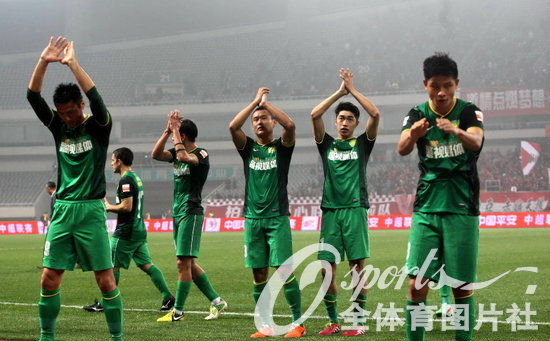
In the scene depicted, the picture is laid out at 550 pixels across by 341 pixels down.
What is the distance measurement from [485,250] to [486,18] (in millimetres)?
40749

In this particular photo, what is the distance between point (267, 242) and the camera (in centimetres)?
819

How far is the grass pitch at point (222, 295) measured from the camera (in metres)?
8.11

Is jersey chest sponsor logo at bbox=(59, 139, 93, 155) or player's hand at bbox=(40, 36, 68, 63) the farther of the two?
jersey chest sponsor logo at bbox=(59, 139, 93, 155)

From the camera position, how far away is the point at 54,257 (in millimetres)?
6602

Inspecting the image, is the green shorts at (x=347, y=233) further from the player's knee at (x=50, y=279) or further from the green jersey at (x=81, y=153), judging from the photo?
the player's knee at (x=50, y=279)

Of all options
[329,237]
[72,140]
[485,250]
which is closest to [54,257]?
[72,140]

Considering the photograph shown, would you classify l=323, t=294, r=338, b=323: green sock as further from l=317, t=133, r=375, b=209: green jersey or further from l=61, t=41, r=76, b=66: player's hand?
l=61, t=41, r=76, b=66: player's hand

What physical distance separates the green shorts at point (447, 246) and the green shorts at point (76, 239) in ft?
8.77

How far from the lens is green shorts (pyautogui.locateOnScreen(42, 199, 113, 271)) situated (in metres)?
6.61

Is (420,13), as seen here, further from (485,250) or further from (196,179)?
(196,179)

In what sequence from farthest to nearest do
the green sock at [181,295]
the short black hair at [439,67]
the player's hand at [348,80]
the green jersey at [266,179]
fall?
the green sock at [181,295], the green jersey at [266,179], the player's hand at [348,80], the short black hair at [439,67]

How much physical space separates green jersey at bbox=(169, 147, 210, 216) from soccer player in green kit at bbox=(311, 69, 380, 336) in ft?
6.11

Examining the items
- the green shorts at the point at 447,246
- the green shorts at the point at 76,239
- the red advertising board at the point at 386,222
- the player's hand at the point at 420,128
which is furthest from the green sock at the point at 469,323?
the red advertising board at the point at 386,222

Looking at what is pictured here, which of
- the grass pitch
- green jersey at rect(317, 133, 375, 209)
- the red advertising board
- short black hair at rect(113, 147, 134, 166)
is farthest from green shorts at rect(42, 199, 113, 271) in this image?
the red advertising board
